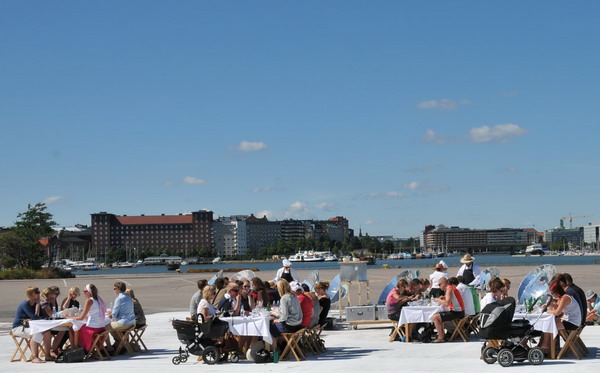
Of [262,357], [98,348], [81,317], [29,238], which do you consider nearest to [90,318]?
[81,317]

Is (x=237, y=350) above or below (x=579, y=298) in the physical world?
below

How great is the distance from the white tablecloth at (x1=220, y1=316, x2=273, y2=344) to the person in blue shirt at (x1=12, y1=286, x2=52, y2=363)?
3.02 metres

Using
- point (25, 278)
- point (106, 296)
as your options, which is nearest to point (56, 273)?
point (25, 278)

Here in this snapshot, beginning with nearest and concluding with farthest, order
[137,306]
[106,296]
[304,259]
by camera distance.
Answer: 1. [137,306]
2. [106,296]
3. [304,259]

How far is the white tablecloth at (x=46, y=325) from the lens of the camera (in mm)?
13750

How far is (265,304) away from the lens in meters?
15.8

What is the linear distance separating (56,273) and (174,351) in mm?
53697

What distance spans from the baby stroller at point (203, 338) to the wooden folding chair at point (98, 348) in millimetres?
1296

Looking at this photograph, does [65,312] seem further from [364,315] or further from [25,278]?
[25,278]

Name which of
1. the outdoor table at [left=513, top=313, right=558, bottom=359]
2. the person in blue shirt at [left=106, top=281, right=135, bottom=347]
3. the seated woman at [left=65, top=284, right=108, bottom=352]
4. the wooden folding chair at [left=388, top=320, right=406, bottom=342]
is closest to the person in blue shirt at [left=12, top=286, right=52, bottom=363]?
the seated woman at [left=65, top=284, right=108, bottom=352]

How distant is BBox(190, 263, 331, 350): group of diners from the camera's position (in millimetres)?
13273

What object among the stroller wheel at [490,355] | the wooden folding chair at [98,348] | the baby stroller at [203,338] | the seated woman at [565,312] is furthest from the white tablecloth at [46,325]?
the seated woman at [565,312]

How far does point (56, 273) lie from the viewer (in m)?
65.9

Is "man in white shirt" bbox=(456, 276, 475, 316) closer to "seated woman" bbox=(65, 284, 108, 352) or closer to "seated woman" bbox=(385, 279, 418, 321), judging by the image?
"seated woman" bbox=(385, 279, 418, 321)
